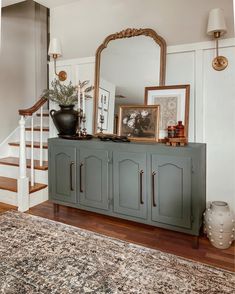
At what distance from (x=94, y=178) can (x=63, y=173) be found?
409mm

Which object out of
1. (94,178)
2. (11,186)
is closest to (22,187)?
(11,186)

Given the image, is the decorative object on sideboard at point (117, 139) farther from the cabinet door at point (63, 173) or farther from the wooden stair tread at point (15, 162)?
the wooden stair tread at point (15, 162)

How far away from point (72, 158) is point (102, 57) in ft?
3.97

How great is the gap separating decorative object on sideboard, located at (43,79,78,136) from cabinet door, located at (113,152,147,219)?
708 mm

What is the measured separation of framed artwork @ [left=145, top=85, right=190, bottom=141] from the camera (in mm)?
2469

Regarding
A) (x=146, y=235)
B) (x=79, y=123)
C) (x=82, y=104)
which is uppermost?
(x=82, y=104)

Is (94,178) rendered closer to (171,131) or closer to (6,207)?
(171,131)

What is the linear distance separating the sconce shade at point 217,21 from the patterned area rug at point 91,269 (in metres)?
1.89

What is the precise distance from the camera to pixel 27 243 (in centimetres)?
181

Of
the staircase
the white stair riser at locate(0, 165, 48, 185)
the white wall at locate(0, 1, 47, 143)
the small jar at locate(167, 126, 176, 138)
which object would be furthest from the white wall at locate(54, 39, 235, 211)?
the white wall at locate(0, 1, 47, 143)

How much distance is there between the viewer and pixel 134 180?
238cm

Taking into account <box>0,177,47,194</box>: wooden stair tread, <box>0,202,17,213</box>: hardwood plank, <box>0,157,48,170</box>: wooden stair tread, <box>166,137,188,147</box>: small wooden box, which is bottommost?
<box>0,202,17,213</box>: hardwood plank

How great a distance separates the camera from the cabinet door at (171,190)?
2.14 m

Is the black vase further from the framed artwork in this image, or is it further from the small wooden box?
the small wooden box
